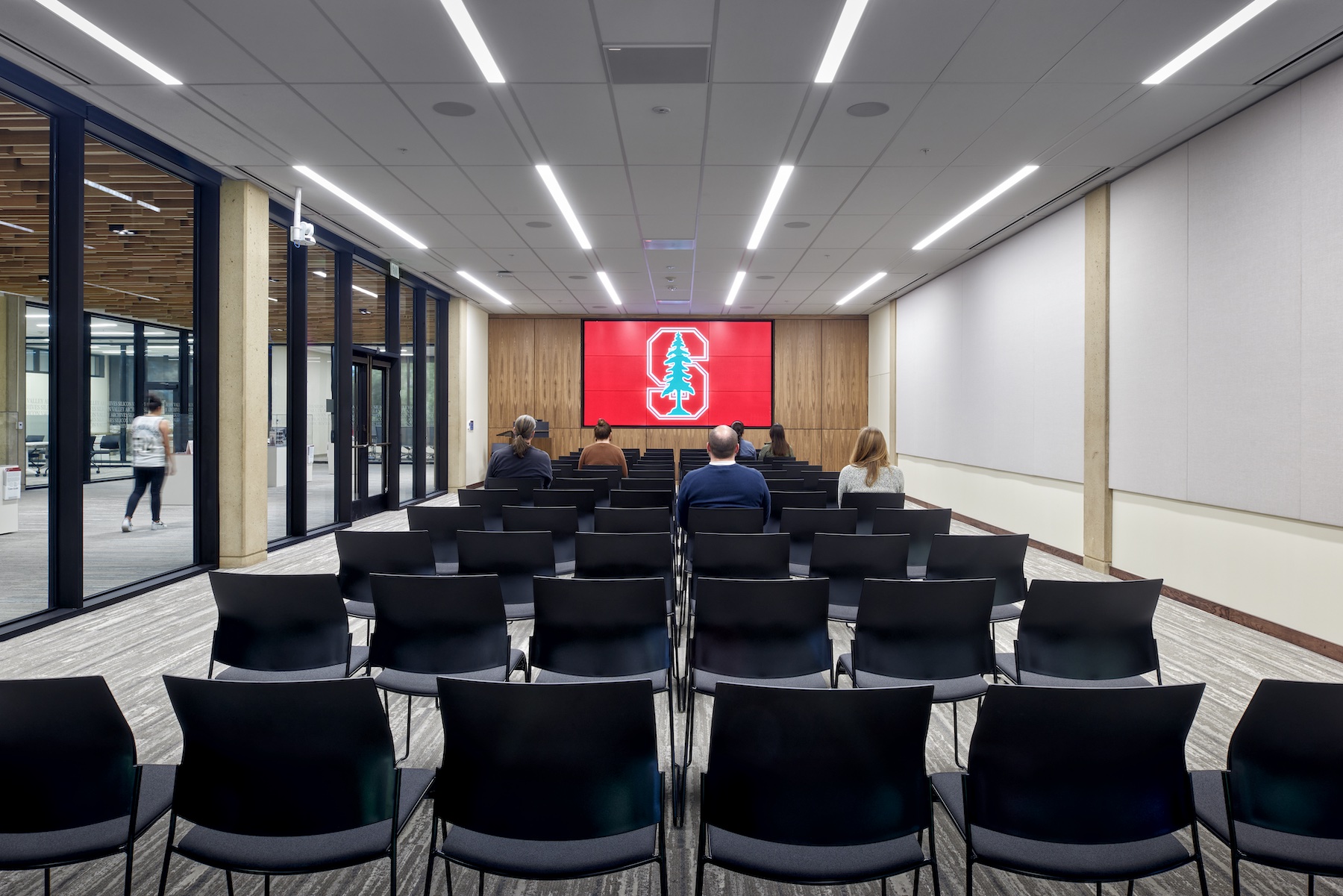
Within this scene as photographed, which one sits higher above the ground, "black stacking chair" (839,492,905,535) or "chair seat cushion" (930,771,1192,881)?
"black stacking chair" (839,492,905,535)

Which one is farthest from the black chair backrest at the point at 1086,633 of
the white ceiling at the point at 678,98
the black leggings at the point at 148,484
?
the black leggings at the point at 148,484

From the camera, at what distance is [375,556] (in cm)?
365

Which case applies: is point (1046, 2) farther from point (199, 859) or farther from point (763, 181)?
point (199, 859)

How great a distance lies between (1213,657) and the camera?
4.38 metres

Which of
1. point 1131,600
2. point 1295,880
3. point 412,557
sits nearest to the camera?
point 1295,880

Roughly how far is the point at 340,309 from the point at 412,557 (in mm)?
6510

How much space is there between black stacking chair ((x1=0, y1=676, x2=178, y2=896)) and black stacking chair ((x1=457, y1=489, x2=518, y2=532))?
3388 millimetres

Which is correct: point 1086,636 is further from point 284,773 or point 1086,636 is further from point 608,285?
point 608,285

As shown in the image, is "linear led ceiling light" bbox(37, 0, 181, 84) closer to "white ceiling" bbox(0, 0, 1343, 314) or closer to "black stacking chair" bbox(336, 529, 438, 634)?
"white ceiling" bbox(0, 0, 1343, 314)

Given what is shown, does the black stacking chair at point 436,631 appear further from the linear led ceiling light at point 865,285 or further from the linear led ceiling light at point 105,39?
the linear led ceiling light at point 865,285

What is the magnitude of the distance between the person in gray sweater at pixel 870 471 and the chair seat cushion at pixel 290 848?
173 inches

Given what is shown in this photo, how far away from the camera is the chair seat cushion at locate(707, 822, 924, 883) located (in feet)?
5.30

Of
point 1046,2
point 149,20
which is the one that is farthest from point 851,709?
point 149,20

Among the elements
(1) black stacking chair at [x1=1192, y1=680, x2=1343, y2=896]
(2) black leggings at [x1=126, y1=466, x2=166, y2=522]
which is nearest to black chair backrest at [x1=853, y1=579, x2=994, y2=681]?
(1) black stacking chair at [x1=1192, y1=680, x2=1343, y2=896]
